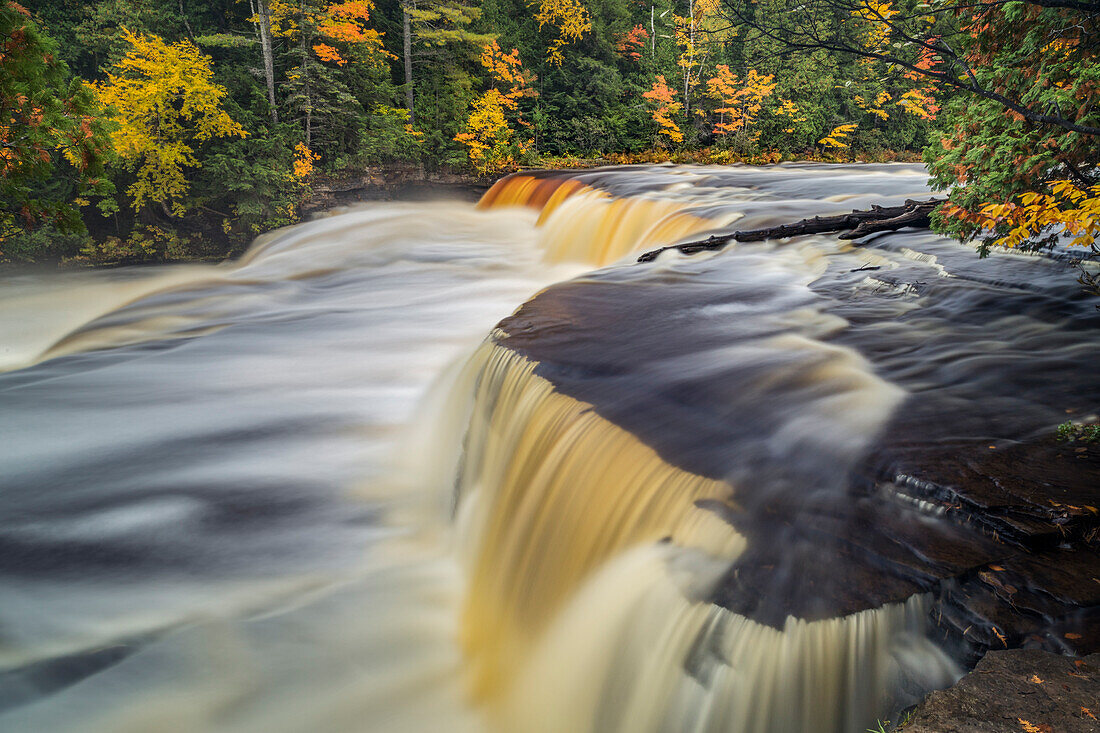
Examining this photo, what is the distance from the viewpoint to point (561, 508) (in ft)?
11.3

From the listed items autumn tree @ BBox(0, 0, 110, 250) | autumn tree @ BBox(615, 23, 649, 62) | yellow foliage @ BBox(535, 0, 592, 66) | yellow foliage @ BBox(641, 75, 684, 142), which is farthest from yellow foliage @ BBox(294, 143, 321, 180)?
autumn tree @ BBox(615, 23, 649, 62)

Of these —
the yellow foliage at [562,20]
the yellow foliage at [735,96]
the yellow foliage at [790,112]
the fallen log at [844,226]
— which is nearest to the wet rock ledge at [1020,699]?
the fallen log at [844,226]

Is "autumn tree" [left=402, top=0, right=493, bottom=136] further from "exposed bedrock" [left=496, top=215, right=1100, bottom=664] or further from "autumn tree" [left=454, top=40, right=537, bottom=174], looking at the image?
"exposed bedrock" [left=496, top=215, right=1100, bottom=664]

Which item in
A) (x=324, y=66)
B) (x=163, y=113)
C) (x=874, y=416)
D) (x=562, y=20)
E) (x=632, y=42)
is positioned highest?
(x=562, y=20)

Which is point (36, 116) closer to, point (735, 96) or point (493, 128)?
point (493, 128)

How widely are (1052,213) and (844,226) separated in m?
5.14

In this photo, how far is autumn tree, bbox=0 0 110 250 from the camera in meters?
5.81

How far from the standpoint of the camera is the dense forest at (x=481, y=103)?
3211 millimetres

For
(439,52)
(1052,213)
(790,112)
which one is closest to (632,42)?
(790,112)

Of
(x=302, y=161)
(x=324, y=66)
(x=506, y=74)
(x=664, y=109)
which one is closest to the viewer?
(x=302, y=161)

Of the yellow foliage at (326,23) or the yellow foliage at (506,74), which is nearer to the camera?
the yellow foliage at (326,23)

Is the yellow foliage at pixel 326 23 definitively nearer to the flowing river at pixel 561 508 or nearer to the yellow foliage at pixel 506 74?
the yellow foliage at pixel 506 74

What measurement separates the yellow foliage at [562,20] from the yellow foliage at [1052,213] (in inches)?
969

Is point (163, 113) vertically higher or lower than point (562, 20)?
lower
